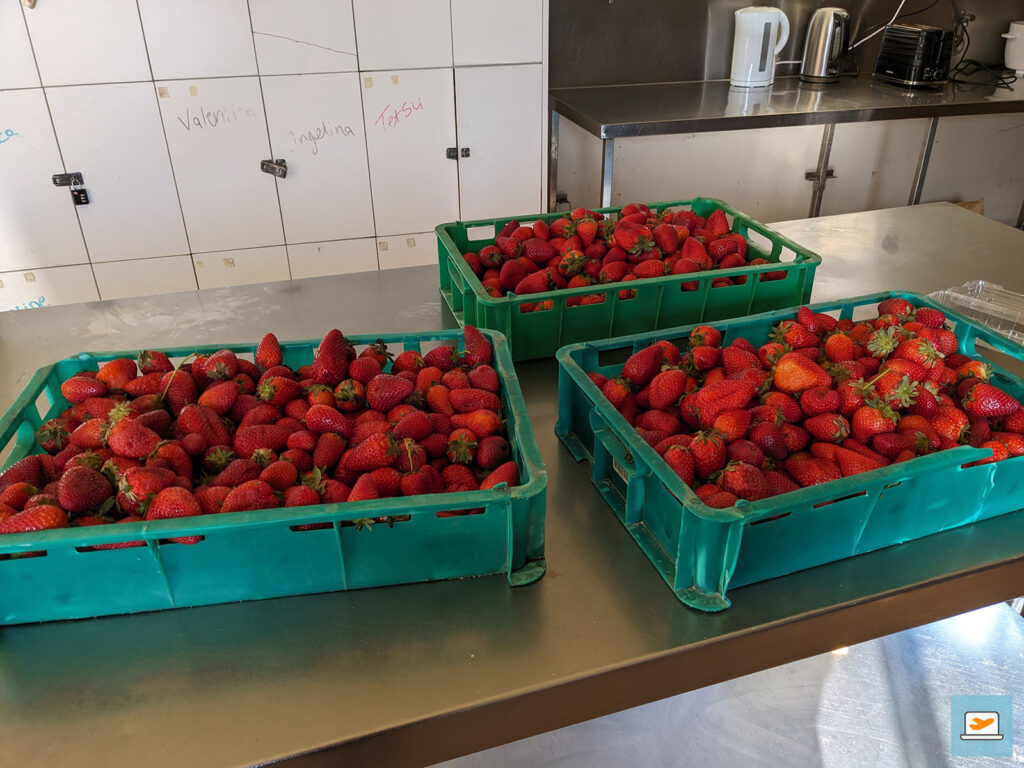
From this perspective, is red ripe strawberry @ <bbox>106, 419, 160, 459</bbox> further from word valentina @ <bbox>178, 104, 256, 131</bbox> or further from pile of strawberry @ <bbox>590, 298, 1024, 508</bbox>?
word valentina @ <bbox>178, 104, 256, 131</bbox>

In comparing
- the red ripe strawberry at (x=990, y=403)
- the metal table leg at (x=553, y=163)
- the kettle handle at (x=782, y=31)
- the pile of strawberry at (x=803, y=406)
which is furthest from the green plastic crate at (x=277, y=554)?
the kettle handle at (x=782, y=31)

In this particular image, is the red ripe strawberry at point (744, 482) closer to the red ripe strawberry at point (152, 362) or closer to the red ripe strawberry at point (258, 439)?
the red ripe strawberry at point (258, 439)

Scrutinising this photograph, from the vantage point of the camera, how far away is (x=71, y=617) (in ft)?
2.96

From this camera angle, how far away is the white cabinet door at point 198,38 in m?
2.73

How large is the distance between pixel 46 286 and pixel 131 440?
256 cm

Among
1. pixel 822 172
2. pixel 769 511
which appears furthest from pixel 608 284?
pixel 822 172

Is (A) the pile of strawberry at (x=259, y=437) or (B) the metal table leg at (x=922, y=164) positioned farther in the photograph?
(B) the metal table leg at (x=922, y=164)

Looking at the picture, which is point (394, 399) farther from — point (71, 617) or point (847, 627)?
point (847, 627)

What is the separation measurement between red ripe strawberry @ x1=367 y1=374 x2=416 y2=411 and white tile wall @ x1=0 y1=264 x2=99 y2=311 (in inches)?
99.1

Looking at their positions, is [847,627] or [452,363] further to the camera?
[452,363]

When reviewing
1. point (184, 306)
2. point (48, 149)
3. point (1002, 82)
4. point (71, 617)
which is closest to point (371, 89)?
point (48, 149)

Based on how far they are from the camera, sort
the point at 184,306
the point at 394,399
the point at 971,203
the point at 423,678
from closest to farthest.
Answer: the point at 423,678
the point at 394,399
the point at 184,306
the point at 971,203

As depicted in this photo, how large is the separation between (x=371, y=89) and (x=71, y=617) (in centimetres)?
256

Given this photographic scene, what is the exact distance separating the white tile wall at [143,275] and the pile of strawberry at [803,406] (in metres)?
2.52
